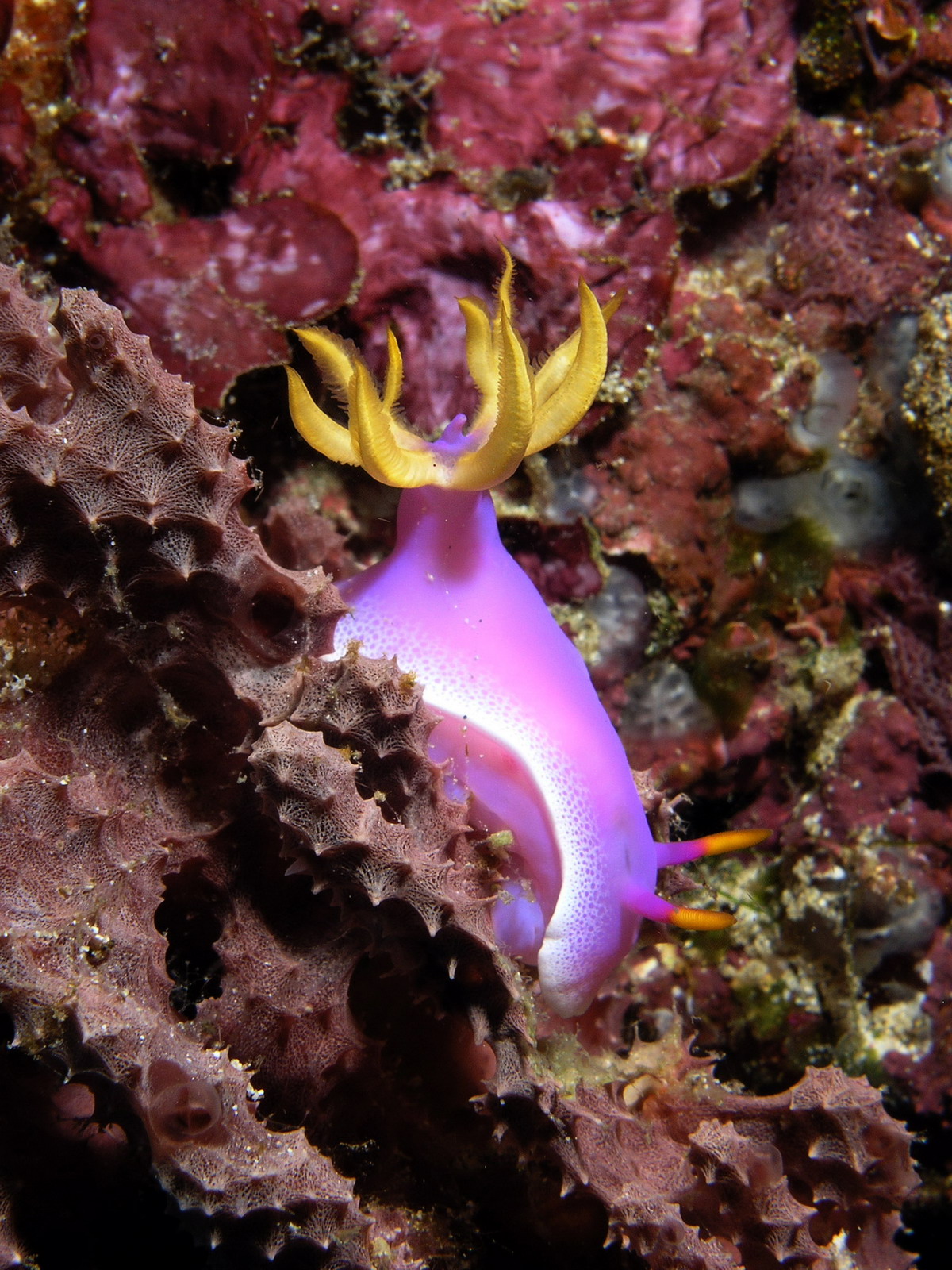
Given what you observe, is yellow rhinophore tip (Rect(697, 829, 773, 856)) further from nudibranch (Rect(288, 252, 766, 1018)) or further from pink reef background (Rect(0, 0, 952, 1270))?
pink reef background (Rect(0, 0, 952, 1270))

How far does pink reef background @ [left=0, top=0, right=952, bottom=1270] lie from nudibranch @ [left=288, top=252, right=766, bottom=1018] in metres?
0.12

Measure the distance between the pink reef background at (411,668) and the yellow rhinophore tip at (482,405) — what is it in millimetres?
290

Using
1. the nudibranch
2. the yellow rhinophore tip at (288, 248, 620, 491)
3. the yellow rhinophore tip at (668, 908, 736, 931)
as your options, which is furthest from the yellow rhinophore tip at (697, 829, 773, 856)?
the yellow rhinophore tip at (288, 248, 620, 491)

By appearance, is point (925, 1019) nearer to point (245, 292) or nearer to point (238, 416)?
point (238, 416)

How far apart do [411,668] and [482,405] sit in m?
0.61

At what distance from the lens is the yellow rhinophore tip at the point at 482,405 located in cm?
154

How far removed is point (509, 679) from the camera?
68.7 inches

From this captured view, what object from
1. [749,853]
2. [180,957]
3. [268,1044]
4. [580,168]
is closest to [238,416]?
[580,168]

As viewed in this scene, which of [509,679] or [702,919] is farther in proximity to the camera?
[509,679]

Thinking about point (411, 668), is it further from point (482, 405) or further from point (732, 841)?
point (732, 841)

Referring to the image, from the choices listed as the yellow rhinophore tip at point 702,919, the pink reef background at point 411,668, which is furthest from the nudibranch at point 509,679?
the pink reef background at point 411,668

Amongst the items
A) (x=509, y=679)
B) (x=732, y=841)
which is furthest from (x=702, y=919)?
(x=509, y=679)

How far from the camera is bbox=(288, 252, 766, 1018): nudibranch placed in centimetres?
170

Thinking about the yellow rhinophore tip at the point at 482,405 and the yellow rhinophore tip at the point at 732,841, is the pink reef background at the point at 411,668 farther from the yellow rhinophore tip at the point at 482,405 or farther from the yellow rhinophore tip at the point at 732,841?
the yellow rhinophore tip at the point at 482,405
